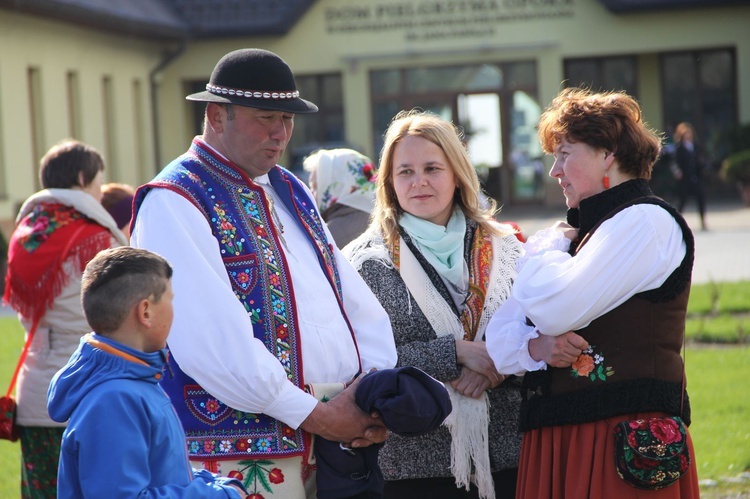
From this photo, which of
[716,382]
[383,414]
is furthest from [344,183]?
[716,382]

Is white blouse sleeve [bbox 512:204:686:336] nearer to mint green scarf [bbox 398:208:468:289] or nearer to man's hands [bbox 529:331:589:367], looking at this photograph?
man's hands [bbox 529:331:589:367]

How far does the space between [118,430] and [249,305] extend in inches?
27.7

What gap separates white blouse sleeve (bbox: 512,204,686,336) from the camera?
3.27 m

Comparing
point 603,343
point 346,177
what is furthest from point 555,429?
point 346,177

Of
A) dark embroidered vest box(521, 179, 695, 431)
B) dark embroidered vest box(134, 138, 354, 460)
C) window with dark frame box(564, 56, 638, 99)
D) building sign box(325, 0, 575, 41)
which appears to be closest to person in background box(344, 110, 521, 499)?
dark embroidered vest box(521, 179, 695, 431)

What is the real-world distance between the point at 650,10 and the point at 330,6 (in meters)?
7.72

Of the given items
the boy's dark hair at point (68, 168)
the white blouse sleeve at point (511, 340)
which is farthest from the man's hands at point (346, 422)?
the boy's dark hair at point (68, 168)

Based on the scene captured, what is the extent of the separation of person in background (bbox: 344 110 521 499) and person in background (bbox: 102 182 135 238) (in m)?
2.04

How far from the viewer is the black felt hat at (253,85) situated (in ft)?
10.4

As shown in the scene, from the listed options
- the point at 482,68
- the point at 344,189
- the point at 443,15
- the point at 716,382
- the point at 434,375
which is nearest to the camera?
the point at 434,375

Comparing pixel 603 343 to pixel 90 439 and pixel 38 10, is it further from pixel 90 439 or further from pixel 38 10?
pixel 38 10

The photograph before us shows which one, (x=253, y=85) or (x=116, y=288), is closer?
(x=116, y=288)

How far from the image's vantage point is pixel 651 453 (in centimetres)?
323

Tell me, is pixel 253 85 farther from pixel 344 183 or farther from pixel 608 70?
pixel 608 70
